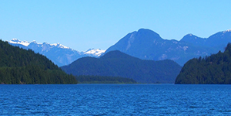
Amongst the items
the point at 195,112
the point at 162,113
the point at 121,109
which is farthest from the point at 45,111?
the point at 195,112

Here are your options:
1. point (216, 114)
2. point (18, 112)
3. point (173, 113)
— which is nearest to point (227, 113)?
point (216, 114)

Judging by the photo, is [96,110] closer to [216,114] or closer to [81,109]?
[81,109]

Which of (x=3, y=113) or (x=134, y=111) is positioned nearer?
(x=3, y=113)

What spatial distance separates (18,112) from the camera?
273ft

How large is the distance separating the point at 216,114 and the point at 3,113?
4482cm

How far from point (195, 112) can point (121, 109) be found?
56.5ft

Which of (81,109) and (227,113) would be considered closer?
(227,113)

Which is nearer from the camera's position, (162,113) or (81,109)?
(162,113)

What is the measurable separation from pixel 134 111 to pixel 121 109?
17.1ft

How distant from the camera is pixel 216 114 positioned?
83.4 m

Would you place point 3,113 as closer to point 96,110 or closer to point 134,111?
point 96,110

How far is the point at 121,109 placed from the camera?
9206 centimetres

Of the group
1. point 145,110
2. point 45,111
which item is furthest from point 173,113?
point 45,111

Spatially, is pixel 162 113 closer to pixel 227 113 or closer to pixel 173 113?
pixel 173 113
